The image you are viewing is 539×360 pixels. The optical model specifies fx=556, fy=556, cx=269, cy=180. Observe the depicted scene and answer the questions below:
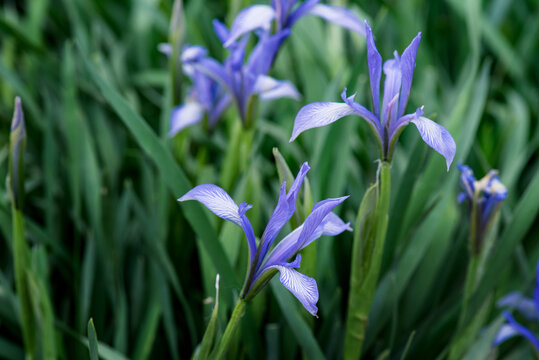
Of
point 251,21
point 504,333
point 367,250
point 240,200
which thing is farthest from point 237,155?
point 504,333

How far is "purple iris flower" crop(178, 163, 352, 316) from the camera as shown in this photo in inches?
17.7

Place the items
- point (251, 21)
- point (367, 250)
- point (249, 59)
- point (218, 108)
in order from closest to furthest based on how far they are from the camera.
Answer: point (367, 250) < point (251, 21) < point (249, 59) < point (218, 108)

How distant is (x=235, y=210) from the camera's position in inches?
18.8

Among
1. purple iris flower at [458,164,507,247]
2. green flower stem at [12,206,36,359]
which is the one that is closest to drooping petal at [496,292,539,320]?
Result: purple iris flower at [458,164,507,247]

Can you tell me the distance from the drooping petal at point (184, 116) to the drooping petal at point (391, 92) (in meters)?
0.35

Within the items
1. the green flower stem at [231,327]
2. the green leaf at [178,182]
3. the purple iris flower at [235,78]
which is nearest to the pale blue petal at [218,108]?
the purple iris flower at [235,78]

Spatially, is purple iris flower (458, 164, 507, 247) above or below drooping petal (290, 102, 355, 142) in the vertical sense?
below

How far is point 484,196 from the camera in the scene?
0.65 m

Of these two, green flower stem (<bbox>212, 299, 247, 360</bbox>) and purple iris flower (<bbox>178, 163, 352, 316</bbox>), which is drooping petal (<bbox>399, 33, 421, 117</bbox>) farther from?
green flower stem (<bbox>212, 299, 247, 360</bbox>)

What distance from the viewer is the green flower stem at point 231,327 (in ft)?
1.61

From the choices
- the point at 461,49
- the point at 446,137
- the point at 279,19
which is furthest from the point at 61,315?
the point at 461,49

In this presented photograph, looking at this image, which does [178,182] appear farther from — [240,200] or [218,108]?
[218,108]

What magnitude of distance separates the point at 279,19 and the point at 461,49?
2.28 feet

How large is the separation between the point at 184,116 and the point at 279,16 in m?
0.21
